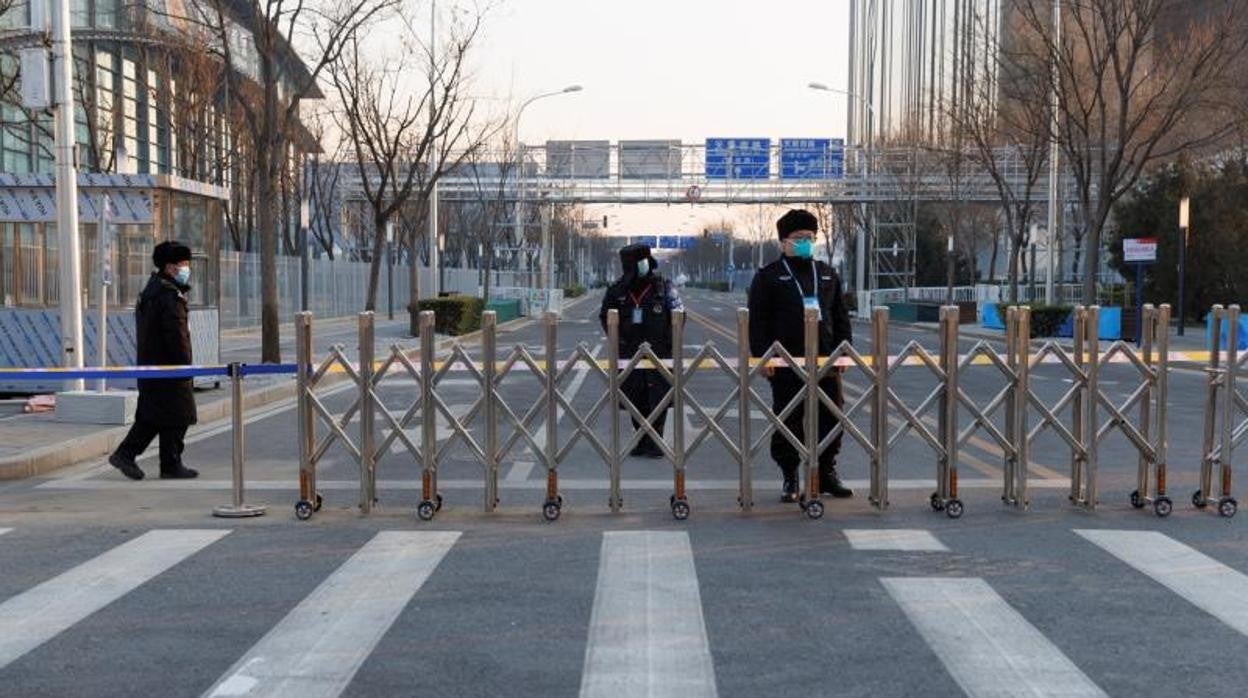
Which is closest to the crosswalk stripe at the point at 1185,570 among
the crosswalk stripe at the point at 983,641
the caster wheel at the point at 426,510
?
the crosswalk stripe at the point at 983,641

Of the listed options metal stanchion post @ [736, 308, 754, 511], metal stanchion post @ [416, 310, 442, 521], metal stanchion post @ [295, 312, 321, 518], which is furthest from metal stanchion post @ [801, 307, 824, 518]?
metal stanchion post @ [295, 312, 321, 518]

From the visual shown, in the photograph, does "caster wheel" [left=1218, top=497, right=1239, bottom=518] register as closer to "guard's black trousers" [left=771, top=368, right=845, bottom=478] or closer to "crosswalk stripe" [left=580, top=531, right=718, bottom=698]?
"guard's black trousers" [left=771, top=368, right=845, bottom=478]

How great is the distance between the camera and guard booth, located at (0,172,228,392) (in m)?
15.0

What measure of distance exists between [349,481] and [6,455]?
2.82 metres

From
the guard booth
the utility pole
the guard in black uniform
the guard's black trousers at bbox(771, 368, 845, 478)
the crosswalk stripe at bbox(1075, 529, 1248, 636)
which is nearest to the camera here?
the crosswalk stripe at bbox(1075, 529, 1248, 636)

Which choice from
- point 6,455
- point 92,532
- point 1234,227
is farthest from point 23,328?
point 1234,227

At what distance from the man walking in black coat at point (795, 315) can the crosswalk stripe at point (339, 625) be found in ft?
7.87

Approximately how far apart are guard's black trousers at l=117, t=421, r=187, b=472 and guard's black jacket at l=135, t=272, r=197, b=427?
80 millimetres

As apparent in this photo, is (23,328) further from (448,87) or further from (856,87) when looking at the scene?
(856,87)

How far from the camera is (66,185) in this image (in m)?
11.9

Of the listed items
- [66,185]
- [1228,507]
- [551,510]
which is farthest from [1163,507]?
[66,185]

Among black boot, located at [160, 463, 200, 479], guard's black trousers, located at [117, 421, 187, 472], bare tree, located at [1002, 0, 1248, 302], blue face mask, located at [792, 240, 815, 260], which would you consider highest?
bare tree, located at [1002, 0, 1248, 302]

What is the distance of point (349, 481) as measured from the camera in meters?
9.23

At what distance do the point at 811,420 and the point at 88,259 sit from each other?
37.3 feet
